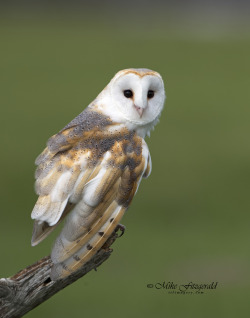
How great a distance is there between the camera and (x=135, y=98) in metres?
3.98

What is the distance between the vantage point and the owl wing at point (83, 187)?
3746mm

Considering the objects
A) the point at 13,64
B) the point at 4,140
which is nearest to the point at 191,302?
the point at 4,140

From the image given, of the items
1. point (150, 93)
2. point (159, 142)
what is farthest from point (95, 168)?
point (159, 142)

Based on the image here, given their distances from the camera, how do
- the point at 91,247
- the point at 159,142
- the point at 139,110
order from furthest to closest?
the point at 159,142
the point at 139,110
the point at 91,247

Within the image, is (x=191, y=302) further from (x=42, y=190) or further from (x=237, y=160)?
(x=237, y=160)

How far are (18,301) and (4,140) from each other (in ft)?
36.5

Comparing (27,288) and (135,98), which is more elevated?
(135,98)

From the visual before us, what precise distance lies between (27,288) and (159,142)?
10509mm

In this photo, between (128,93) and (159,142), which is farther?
(159,142)

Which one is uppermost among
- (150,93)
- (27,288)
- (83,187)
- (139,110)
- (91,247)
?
(150,93)

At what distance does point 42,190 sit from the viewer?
3789 mm

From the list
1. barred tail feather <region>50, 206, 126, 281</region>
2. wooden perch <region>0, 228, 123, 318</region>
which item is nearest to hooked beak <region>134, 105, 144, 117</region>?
barred tail feather <region>50, 206, 126, 281</region>

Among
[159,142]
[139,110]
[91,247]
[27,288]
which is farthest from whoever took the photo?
[159,142]

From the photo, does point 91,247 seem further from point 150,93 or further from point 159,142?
point 159,142
